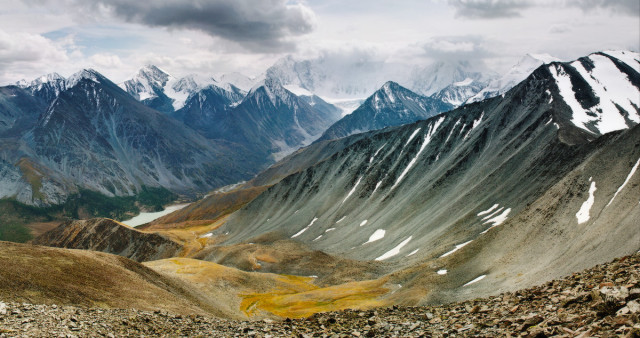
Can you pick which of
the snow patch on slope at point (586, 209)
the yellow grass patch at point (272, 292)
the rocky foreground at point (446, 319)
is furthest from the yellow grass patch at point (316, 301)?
the rocky foreground at point (446, 319)

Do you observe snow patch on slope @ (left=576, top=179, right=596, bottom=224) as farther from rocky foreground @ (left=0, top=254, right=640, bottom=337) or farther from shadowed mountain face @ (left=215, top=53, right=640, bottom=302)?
rocky foreground @ (left=0, top=254, right=640, bottom=337)

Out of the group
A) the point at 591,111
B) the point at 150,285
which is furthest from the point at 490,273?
the point at 591,111

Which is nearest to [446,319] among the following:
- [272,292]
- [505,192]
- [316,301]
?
[316,301]

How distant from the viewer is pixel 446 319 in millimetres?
25375

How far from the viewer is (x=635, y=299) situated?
59.6 ft

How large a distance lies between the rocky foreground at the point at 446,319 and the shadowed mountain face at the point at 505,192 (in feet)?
108

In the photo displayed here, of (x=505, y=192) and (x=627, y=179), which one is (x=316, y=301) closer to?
(x=627, y=179)

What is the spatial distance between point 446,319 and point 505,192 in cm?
9419

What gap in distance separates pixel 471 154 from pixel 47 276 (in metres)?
137

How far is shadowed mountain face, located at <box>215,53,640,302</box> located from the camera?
220 ft

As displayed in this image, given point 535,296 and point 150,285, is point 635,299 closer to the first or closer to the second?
point 535,296

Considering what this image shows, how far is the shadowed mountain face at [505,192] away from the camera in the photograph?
67000 millimetres

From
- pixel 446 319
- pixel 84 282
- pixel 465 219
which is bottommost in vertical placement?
pixel 446 319

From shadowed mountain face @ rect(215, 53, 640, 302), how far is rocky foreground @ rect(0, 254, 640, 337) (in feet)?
108
